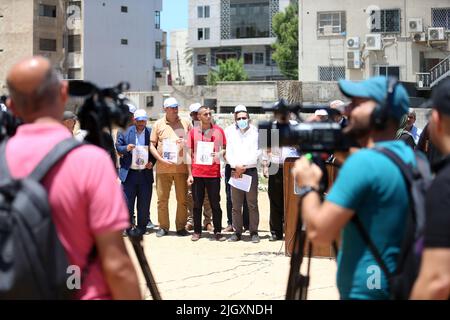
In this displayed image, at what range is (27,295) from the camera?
2684 millimetres

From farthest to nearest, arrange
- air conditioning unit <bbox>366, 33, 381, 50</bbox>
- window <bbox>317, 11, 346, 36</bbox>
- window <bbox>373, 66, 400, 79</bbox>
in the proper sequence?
window <bbox>317, 11, 346, 36</bbox> < window <bbox>373, 66, 400, 79</bbox> < air conditioning unit <bbox>366, 33, 381, 50</bbox>

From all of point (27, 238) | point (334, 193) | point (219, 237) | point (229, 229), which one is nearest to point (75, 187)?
point (27, 238)

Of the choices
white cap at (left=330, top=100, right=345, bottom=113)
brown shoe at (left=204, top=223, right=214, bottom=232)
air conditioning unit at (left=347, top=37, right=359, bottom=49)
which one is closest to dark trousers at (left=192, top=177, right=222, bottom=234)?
brown shoe at (left=204, top=223, right=214, bottom=232)

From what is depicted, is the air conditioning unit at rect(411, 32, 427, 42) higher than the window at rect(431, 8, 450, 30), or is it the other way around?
the window at rect(431, 8, 450, 30)

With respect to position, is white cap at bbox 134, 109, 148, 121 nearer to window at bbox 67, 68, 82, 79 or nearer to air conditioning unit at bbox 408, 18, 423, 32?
air conditioning unit at bbox 408, 18, 423, 32

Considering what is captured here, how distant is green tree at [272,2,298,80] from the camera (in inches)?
2482

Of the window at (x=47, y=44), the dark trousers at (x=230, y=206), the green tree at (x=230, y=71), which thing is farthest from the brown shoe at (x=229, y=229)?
the green tree at (x=230, y=71)

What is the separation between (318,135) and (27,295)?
1.58 meters

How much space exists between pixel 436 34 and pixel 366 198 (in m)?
37.5

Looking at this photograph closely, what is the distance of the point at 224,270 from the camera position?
7801 mm

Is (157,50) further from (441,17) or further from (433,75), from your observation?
(433,75)

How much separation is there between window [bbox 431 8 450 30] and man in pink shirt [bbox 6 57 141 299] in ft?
130

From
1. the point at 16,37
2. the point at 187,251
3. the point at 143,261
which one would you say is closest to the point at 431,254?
the point at 143,261

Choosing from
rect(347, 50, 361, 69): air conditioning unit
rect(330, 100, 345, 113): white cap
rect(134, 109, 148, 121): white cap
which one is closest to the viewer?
rect(330, 100, 345, 113): white cap
